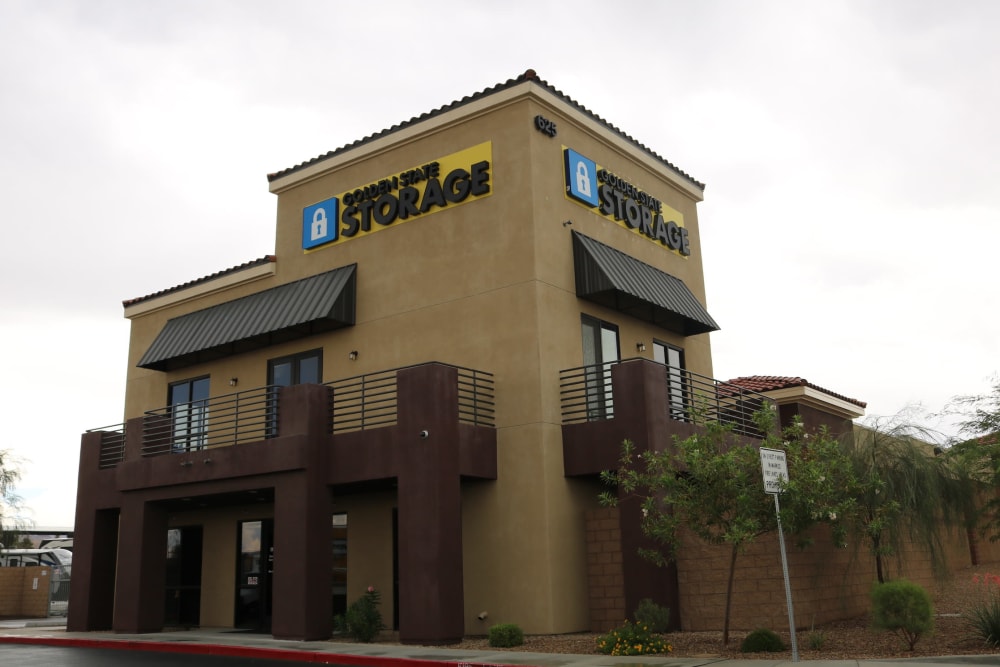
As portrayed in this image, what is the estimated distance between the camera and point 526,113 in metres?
21.3

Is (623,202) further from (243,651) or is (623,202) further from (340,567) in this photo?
(243,651)

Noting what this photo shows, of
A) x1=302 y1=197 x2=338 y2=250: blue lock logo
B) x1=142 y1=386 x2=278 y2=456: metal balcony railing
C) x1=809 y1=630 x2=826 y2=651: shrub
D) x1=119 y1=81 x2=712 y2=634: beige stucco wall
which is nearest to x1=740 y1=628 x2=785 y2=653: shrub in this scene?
x1=809 y1=630 x2=826 y2=651: shrub

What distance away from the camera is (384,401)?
21.0 meters

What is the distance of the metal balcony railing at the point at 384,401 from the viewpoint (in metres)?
20.3

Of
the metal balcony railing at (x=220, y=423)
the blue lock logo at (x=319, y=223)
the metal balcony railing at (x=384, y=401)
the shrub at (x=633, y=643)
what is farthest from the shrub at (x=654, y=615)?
the blue lock logo at (x=319, y=223)

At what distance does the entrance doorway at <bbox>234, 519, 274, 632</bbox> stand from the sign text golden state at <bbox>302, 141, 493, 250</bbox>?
24.4 ft

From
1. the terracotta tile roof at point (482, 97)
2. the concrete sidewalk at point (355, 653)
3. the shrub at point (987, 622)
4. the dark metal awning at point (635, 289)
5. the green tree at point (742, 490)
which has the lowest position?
the concrete sidewalk at point (355, 653)

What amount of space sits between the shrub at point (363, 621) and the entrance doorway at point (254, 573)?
500cm

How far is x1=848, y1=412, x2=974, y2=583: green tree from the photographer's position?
57.0 ft

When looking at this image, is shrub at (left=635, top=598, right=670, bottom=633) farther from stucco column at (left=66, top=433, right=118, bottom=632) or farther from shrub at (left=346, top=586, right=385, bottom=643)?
stucco column at (left=66, top=433, right=118, bottom=632)

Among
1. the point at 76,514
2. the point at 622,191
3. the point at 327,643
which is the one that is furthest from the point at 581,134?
the point at 76,514

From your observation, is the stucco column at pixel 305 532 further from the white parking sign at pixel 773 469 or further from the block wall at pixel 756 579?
the white parking sign at pixel 773 469

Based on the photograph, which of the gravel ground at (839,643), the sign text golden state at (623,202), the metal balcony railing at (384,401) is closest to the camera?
the gravel ground at (839,643)

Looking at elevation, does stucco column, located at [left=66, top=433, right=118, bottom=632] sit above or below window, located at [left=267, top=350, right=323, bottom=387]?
below
